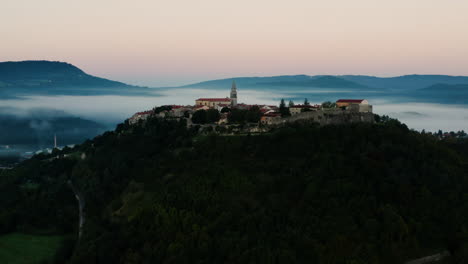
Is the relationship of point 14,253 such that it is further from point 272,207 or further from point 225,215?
point 272,207

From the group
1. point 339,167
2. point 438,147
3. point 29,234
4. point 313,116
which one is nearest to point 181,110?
point 313,116

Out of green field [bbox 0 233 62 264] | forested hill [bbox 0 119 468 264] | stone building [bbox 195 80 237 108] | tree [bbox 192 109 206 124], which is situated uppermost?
stone building [bbox 195 80 237 108]

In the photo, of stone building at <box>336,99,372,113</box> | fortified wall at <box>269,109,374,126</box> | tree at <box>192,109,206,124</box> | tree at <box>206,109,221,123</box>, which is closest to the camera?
fortified wall at <box>269,109,374,126</box>

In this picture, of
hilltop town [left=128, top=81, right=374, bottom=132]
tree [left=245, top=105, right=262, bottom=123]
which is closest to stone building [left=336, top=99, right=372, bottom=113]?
hilltop town [left=128, top=81, right=374, bottom=132]

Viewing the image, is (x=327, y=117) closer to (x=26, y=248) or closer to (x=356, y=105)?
(x=356, y=105)

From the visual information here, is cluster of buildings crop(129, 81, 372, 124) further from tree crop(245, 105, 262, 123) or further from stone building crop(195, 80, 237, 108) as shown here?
tree crop(245, 105, 262, 123)

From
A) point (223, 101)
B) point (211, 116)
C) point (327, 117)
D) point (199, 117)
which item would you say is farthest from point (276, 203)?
point (223, 101)
